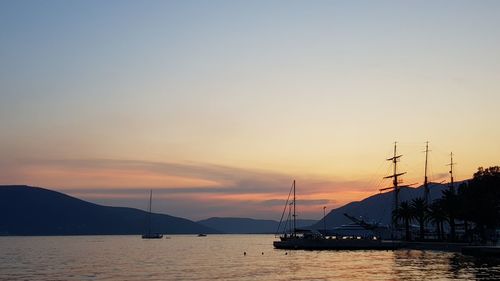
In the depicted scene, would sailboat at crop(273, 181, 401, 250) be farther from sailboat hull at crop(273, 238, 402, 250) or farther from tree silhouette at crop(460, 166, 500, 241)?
tree silhouette at crop(460, 166, 500, 241)

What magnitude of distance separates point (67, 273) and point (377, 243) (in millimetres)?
89384

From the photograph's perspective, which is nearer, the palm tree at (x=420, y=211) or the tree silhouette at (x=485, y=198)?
the tree silhouette at (x=485, y=198)

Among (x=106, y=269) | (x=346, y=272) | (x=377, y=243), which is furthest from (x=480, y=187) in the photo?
(x=106, y=269)

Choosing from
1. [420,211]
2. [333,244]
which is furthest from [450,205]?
[333,244]

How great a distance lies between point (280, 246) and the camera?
6673 inches

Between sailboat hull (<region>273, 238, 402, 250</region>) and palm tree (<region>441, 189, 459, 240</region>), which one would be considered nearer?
palm tree (<region>441, 189, 459, 240</region>)

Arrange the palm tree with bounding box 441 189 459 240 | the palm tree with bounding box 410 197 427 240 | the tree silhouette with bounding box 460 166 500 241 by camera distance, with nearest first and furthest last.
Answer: the tree silhouette with bounding box 460 166 500 241 < the palm tree with bounding box 441 189 459 240 < the palm tree with bounding box 410 197 427 240

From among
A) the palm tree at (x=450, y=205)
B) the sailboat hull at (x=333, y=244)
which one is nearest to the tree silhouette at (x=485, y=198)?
the palm tree at (x=450, y=205)

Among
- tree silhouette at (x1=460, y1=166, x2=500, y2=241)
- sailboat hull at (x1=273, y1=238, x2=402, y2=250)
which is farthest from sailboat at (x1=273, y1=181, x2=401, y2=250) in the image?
tree silhouette at (x1=460, y1=166, x2=500, y2=241)

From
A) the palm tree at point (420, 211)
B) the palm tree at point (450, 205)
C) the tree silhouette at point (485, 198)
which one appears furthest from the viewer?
the palm tree at point (420, 211)

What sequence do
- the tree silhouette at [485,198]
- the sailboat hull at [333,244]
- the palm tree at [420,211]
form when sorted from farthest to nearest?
1. the palm tree at [420,211]
2. the sailboat hull at [333,244]
3. the tree silhouette at [485,198]

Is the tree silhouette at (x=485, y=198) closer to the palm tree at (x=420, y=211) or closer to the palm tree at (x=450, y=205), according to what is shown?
the palm tree at (x=450, y=205)

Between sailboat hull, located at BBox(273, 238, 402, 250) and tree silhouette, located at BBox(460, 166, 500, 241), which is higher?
tree silhouette, located at BBox(460, 166, 500, 241)

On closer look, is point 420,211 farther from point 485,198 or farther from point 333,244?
point 485,198
